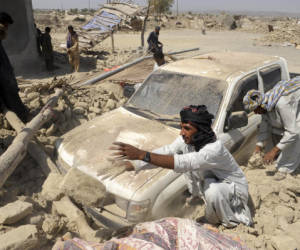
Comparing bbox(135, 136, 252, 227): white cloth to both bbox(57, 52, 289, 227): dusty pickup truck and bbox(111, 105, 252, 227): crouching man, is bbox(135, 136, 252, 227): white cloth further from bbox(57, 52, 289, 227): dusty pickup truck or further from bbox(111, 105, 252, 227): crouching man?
bbox(57, 52, 289, 227): dusty pickup truck

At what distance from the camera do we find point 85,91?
5770 millimetres

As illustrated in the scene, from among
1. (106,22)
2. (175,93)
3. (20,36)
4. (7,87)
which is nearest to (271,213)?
(175,93)

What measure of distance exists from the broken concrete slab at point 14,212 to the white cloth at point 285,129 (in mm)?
3156

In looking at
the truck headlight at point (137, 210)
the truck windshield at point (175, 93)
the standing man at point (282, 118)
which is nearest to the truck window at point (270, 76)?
the standing man at point (282, 118)

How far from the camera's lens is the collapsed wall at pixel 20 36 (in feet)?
32.7

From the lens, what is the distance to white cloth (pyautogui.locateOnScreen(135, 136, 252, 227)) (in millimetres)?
2354

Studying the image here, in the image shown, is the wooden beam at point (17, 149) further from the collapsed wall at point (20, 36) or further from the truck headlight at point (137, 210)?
the collapsed wall at point (20, 36)

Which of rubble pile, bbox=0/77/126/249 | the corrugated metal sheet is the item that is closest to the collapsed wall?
the corrugated metal sheet

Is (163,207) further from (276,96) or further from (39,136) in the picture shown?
(39,136)

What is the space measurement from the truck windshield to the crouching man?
40.6 inches

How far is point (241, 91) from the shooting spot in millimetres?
→ 3662

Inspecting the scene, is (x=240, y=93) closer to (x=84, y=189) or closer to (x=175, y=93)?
(x=175, y=93)

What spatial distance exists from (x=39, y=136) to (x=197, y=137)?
273cm

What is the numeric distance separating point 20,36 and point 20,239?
10.2 m
